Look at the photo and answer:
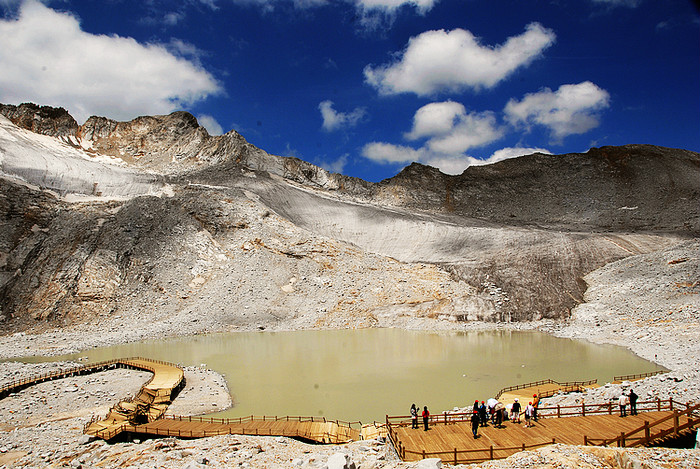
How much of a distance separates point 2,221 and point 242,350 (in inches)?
1346

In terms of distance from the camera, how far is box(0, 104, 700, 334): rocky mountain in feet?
140

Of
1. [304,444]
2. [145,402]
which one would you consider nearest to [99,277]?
[145,402]

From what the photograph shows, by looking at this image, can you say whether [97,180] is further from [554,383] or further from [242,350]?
[554,383]

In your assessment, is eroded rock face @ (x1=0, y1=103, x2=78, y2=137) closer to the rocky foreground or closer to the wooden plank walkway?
the rocky foreground

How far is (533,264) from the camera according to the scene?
158ft

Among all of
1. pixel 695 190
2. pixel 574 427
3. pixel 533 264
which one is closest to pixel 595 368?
pixel 574 427

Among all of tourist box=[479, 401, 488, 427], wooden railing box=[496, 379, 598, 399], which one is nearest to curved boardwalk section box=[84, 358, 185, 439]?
tourist box=[479, 401, 488, 427]

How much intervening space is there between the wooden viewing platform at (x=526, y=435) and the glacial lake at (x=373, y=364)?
5.04m

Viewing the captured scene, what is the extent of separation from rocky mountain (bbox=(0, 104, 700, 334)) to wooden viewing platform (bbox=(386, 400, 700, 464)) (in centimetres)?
2874

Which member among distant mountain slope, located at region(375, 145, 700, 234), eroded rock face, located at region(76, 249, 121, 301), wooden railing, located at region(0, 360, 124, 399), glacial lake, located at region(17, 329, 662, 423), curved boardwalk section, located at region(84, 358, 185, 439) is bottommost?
wooden railing, located at region(0, 360, 124, 399)

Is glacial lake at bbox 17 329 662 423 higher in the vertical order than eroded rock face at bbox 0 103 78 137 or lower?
lower

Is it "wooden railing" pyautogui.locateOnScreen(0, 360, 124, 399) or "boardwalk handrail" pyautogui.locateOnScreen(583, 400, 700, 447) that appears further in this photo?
"wooden railing" pyautogui.locateOnScreen(0, 360, 124, 399)

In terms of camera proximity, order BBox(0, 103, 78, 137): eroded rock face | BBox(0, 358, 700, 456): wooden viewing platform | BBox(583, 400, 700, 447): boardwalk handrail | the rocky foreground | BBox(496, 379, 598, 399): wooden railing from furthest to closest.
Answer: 1. BBox(0, 103, 78, 137): eroded rock face
2. BBox(496, 379, 598, 399): wooden railing
3. the rocky foreground
4. BBox(0, 358, 700, 456): wooden viewing platform
5. BBox(583, 400, 700, 447): boardwalk handrail

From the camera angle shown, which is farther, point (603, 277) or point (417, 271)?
point (417, 271)
